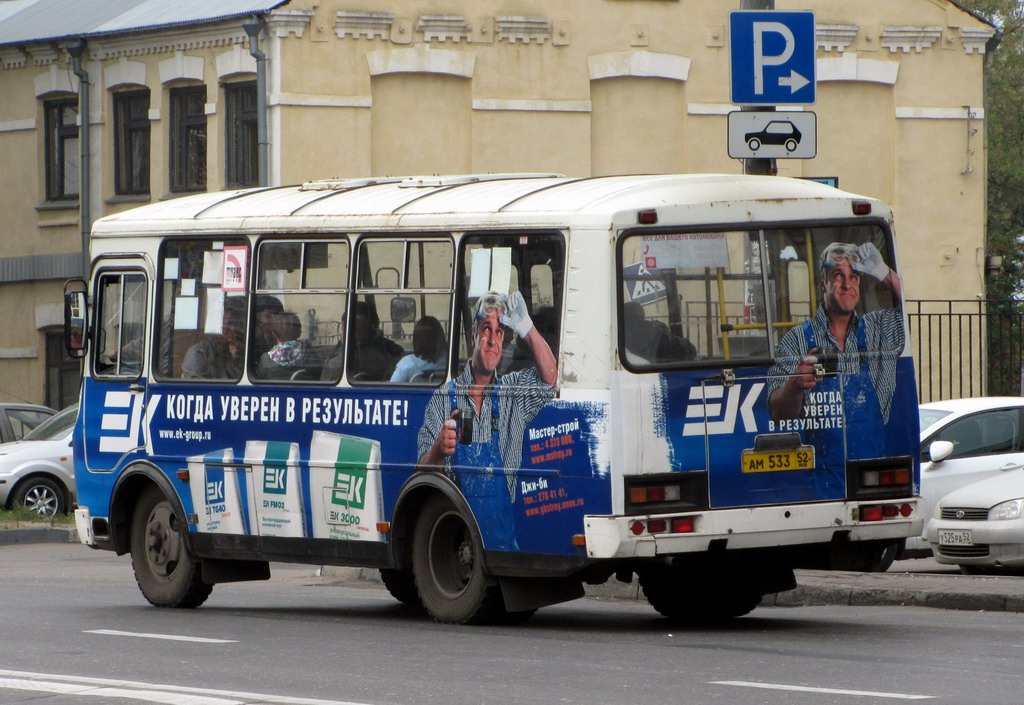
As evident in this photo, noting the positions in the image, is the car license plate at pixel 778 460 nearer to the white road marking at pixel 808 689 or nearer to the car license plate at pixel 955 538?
the white road marking at pixel 808 689

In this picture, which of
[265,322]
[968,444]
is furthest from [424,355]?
[968,444]

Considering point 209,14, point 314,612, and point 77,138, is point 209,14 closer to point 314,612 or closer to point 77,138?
point 77,138

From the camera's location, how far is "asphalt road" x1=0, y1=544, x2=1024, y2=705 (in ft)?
31.1

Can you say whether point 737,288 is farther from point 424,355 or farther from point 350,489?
point 350,489

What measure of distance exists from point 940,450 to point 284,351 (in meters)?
6.02

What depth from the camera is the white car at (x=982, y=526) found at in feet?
52.0

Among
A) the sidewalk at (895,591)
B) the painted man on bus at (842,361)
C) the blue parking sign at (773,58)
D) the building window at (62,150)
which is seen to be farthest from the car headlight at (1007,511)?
the building window at (62,150)

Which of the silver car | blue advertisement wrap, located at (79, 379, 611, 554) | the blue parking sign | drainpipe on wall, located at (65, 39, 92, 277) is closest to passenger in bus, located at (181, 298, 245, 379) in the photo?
blue advertisement wrap, located at (79, 379, 611, 554)

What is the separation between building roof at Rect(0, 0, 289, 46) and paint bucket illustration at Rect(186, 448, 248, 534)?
14971mm

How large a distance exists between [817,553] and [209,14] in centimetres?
1909

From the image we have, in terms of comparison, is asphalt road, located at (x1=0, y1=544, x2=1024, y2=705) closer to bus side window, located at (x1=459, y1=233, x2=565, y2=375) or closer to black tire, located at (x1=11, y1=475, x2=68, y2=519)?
bus side window, located at (x1=459, y1=233, x2=565, y2=375)

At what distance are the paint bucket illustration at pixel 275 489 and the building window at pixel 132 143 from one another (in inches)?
710

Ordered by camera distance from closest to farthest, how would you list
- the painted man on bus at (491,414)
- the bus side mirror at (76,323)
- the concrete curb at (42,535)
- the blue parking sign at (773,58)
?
the painted man on bus at (491,414), the blue parking sign at (773,58), the bus side mirror at (76,323), the concrete curb at (42,535)

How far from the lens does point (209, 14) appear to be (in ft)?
96.9
